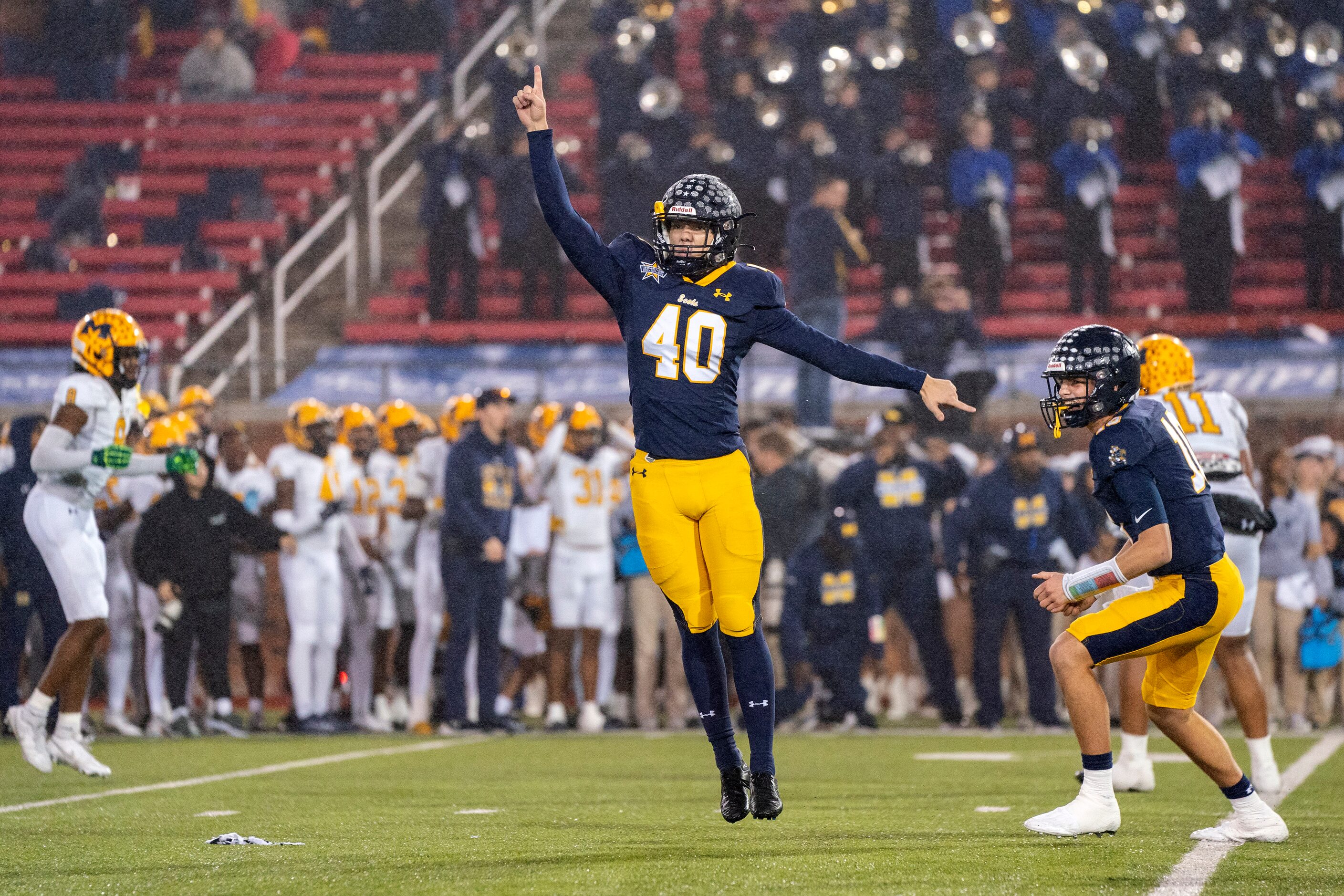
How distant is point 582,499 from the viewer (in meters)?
12.0

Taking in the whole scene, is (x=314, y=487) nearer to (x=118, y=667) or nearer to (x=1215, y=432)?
(x=118, y=667)

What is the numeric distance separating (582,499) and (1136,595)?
6.64 m

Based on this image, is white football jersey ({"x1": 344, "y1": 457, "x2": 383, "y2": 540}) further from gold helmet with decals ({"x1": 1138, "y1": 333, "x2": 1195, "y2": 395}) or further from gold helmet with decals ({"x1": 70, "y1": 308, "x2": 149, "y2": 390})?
gold helmet with decals ({"x1": 1138, "y1": 333, "x2": 1195, "y2": 395})

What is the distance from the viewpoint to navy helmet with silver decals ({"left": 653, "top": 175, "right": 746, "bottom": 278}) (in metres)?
5.65

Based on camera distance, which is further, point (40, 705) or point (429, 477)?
point (429, 477)

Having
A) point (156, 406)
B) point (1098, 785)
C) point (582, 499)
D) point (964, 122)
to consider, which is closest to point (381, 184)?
point (964, 122)

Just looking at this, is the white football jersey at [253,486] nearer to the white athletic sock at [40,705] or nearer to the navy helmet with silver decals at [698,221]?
the white athletic sock at [40,705]

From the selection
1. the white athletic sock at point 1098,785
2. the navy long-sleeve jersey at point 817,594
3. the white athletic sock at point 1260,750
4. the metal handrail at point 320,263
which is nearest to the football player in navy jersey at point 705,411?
the white athletic sock at point 1098,785

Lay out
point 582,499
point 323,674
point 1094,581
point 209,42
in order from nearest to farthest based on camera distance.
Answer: point 1094,581 < point 323,674 < point 582,499 < point 209,42

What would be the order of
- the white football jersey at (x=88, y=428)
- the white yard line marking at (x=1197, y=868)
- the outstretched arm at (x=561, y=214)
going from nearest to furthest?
the white yard line marking at (x=1197, y=868)
the outstretched arm at (x=561, y=214)
the white football jersey at (x=88, y=428)

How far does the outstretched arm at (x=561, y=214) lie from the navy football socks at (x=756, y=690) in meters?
1.13

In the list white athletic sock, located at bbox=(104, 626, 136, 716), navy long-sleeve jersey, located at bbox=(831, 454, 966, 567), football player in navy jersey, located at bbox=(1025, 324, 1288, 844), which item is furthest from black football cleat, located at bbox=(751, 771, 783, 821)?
white athletic sock, located at bbox=(104, 626, 136, 716)

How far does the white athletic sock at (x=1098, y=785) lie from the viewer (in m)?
5.66

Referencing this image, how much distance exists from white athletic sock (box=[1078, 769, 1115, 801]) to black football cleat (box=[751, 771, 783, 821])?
944mm
